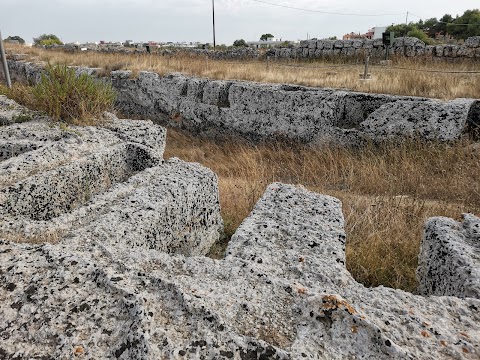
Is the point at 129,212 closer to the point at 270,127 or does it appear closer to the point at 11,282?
the point at 11,282

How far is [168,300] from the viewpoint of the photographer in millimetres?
1392

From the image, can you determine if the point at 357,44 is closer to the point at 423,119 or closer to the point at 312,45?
the point at 312,45

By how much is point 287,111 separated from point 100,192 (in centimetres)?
477

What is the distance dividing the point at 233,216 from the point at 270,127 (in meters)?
3.84

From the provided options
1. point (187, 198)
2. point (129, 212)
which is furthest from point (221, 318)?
point (187, 198)

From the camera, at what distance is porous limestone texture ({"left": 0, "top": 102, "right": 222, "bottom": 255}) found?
6.71 ft

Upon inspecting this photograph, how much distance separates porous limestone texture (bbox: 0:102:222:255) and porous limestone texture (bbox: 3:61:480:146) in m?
3.89

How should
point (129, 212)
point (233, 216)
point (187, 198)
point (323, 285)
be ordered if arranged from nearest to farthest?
point (323, 285) → point (129, 212) → point (187, 198) → point (233, 216)

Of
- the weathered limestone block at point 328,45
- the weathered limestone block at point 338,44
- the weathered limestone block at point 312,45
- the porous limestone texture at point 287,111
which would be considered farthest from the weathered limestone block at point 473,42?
the porous limestone texture at point 287,111

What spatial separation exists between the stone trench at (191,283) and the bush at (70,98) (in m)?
1.19

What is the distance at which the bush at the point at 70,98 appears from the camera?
375 cm

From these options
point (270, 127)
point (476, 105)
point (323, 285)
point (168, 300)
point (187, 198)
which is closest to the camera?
point (168, 300)

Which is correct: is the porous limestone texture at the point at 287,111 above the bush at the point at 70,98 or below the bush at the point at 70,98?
below

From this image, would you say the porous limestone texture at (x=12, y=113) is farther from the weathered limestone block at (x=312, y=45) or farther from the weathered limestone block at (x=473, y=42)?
the weathered limestone block at (x=473, y=42)
